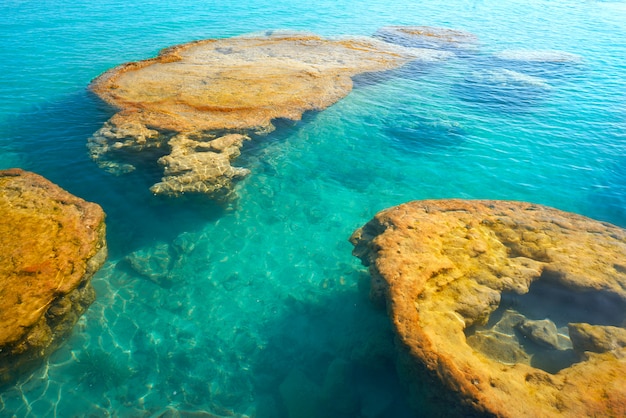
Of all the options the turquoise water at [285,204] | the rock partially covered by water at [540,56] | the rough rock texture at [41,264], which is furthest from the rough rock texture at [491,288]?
the rock partially covered by water at [540,56]

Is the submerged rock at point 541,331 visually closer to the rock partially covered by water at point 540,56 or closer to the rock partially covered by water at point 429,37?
the rock partially covered by water at point 540,56

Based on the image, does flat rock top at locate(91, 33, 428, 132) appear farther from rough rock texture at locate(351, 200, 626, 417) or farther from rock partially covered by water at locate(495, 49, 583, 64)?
rough rock texture at locate(351, 200, 626, 417)

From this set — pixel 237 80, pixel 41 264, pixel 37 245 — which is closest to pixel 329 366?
pixel 41 264

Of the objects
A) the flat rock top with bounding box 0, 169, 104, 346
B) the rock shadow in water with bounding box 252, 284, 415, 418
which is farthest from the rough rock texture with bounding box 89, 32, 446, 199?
the rock shadow in water with bounding box 252, 284, 415, 418

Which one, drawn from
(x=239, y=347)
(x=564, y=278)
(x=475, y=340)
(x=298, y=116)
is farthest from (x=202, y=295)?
(x=298, y=116)

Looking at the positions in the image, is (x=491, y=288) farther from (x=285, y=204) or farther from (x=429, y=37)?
(x=429, y=37)
